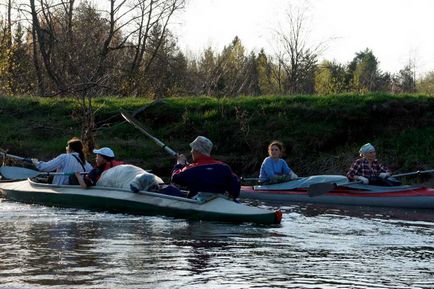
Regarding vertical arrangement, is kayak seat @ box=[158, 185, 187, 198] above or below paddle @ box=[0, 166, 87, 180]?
below

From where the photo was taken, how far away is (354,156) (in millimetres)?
21750

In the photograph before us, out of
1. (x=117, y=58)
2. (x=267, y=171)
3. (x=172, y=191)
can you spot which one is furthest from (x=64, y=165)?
(x=117, y=58)

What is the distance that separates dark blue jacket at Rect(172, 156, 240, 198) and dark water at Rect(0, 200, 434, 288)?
0.58 meters

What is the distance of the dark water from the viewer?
771cm

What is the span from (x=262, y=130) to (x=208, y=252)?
46.3ft

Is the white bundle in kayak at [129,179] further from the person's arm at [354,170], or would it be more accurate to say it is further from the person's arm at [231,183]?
the person's arm at [354,170]

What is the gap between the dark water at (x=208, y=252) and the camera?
7715 mm

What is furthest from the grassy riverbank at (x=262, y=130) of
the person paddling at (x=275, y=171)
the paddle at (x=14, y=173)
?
the person paddling at (x=275, y=171)

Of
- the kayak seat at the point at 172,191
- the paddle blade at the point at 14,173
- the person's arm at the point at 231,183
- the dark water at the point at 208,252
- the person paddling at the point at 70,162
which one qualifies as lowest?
the dark water at the point at 208,252

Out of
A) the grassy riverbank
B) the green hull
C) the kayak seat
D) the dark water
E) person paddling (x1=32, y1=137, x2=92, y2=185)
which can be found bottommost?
the dark water

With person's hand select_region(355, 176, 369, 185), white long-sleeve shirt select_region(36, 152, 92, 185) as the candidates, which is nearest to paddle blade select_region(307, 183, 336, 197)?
person's hand select_region(355, 176, 369, 185)

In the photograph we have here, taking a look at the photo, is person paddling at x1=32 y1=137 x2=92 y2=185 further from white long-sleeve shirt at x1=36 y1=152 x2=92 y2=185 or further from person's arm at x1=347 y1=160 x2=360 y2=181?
person's arm at x1=347 y1=160 x2=360 y2=181

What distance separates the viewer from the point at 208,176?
1205 cm

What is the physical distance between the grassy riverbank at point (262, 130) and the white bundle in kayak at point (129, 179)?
787 cm
